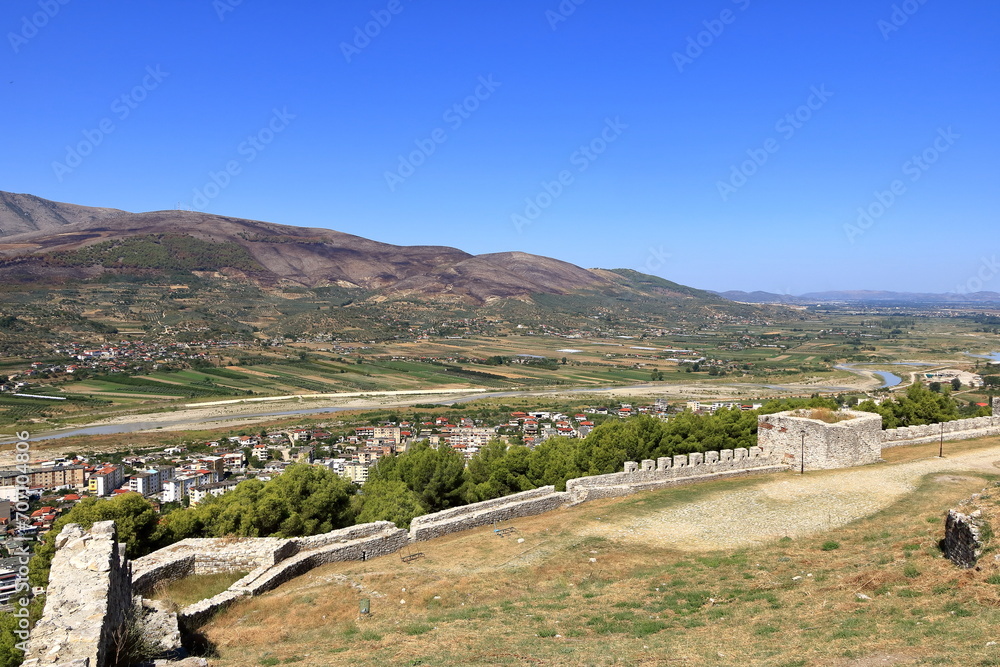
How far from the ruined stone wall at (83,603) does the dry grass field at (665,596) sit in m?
1.71

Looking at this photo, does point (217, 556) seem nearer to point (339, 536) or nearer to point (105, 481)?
point (339, 536)

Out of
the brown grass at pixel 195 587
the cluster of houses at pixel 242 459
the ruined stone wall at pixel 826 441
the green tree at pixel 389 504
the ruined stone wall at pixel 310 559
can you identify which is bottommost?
the cluster of houses at pixel 242 459

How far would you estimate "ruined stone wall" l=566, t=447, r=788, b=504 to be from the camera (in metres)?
18.5

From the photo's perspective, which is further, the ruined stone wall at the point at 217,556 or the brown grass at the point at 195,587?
the ruined stone wall at the point at 217,556

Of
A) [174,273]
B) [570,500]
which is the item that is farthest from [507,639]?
[174,273]

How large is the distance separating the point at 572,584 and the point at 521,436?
4103 centimetres

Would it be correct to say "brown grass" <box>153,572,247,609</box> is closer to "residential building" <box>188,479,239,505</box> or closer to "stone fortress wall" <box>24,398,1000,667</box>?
"stone fortress wall" <box>24,398,1000,667</box>

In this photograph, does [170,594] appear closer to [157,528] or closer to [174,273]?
[157,528]

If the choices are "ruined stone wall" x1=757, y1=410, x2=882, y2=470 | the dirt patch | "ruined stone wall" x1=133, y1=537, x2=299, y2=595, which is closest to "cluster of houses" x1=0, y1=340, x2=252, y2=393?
"ruined stone wall" x1=133, y1=537, x2=299, y2=595

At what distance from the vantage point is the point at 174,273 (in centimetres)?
18588

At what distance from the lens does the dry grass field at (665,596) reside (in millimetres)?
7891

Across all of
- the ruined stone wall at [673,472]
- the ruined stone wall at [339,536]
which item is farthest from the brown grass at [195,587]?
the ruined stone wall at [673,472]

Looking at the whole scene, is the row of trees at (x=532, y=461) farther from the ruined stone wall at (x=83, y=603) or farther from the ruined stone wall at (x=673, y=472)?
the ruined stone wall at (x=83, y=603)

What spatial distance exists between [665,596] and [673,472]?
944 centimetres
